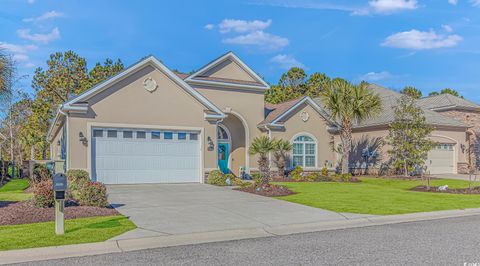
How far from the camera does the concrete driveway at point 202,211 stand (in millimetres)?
8695

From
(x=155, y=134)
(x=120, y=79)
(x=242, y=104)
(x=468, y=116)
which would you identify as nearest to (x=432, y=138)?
(x=468, y=116)

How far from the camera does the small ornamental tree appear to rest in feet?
78.2

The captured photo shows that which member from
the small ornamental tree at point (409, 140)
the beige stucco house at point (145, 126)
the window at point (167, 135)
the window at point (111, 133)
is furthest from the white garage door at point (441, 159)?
the window at point (111, 133)

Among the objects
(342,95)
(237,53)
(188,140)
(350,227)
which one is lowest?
(350,227)

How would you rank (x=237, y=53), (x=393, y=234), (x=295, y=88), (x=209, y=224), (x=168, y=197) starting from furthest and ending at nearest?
(x=295, y=88)
(x=237, y=53)
(x=168, y=197)
(x=209, y=224)
(x=393, y=234)

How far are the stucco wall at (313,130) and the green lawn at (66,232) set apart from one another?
16264 millimetres

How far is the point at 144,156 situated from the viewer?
1814cm

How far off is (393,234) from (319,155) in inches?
682

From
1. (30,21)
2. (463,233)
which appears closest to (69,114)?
(30,21)

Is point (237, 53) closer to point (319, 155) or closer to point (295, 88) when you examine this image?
point (319, 155)

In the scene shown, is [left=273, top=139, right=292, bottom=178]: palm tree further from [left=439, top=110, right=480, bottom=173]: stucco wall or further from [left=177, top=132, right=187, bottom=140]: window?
[left=439, top=110, right=480, bottom=173]: stucco wall

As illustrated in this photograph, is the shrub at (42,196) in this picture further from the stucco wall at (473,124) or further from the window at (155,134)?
the stucco wall at (473,124)

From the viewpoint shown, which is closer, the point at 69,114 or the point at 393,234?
the point at 393,234

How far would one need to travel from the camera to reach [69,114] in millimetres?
16781
